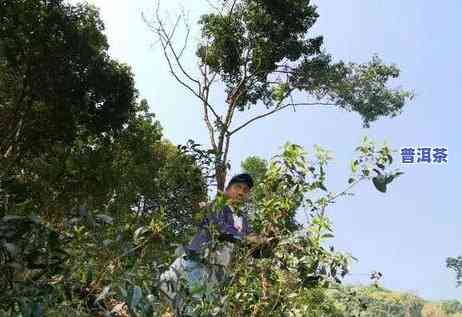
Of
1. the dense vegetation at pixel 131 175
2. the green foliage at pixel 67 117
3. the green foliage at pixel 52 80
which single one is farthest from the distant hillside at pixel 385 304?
the green foliage at pixel 52 80

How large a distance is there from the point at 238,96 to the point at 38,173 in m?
5.36

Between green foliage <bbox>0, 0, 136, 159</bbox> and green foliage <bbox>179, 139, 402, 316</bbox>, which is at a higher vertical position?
green foliage <bbox>0, 0, 136, 159</bbox>

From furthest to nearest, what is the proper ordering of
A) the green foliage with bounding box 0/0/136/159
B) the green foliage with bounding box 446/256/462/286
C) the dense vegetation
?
1. the green foliage with bounding box 446/256/462/286
2. the green foliage with bounding box 0/0/136/159
3. the dense vegetation

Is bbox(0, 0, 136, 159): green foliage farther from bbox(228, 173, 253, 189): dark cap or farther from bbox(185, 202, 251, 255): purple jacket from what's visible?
bbox(185, 202, 251, 255): purple jacket

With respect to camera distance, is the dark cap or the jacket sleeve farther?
the dark cap

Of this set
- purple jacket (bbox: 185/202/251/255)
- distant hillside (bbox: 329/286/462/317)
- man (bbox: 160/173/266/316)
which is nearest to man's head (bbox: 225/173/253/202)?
man (bbox: 160/173/266/316)

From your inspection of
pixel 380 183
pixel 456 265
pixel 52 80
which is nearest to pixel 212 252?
pixel 380 183

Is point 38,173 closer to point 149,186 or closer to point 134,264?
point 149,186

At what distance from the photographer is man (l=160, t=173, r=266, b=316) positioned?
6.46 feet

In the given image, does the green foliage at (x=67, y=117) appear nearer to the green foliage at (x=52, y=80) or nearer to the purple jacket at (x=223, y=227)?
the green foliage at (x=52, y=80)

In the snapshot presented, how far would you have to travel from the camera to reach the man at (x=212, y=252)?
6.46ft

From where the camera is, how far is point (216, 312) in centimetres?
219

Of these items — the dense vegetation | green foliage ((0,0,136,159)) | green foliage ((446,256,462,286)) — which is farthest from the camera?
green foliage ((446,256,462,286))

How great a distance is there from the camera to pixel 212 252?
8.01ft
